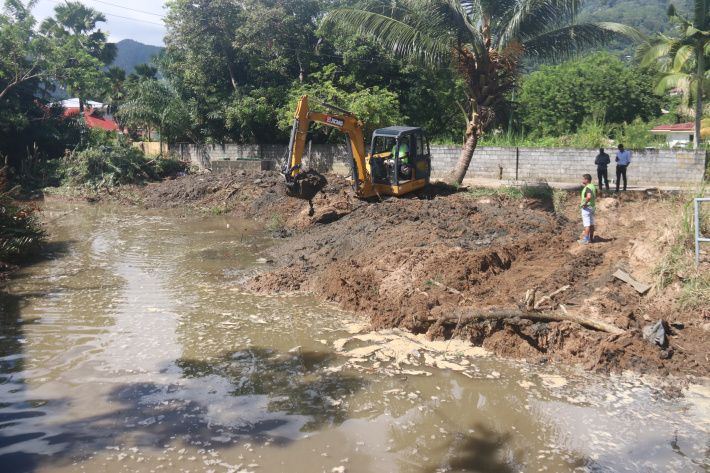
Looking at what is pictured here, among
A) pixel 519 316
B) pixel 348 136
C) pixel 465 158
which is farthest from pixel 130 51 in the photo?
pixel 519 316

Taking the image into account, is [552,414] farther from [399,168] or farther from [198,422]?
[399,168]

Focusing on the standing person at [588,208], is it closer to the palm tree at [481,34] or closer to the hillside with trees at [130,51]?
the palm tree at [481,34]

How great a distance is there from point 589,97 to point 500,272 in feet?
91.1

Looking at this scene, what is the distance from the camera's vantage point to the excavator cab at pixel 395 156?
1552 cm

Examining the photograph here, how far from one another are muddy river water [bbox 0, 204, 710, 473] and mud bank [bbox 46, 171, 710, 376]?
431 millimetres

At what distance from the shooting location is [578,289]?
8.21 metres

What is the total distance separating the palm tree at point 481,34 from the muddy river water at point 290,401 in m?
9.85

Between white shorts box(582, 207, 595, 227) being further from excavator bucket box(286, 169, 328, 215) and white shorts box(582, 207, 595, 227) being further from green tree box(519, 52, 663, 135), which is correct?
green tree box(519, 52, 663, 135)

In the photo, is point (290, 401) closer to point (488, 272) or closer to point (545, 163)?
point (488, 272)

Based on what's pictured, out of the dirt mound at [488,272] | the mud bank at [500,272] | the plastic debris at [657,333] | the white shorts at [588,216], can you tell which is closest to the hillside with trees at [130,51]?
the mud bank at [500,272]

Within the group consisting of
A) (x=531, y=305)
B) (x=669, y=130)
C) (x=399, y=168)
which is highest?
(x=669, y=130)

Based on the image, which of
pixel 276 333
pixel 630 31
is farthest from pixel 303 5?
pixel 276 333

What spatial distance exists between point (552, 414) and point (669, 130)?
1436 inches

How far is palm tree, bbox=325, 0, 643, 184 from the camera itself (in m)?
14.7
